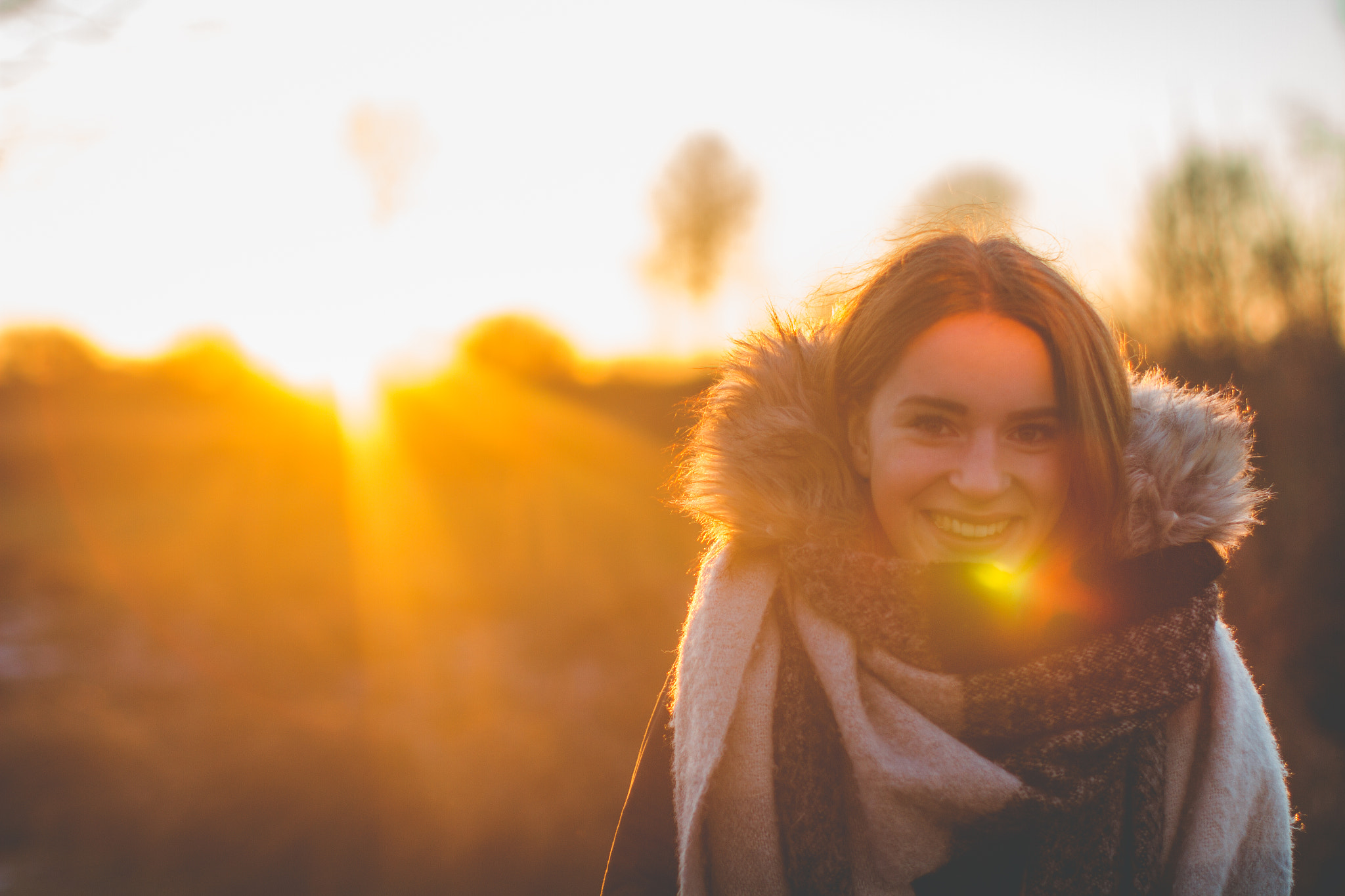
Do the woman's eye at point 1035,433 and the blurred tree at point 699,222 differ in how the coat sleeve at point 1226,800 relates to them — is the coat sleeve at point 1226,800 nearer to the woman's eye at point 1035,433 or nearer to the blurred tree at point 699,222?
the woman's eye at point 1035,433

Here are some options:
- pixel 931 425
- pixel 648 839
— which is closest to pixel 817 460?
pixel 931 425

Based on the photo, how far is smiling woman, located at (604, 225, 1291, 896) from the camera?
1453 mm

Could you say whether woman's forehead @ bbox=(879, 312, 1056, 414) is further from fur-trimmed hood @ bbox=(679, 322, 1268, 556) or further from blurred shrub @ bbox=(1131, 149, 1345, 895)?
blurred shrub @ bbox=(1131, 149, 1345, 895)

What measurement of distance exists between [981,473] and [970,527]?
0.44ft

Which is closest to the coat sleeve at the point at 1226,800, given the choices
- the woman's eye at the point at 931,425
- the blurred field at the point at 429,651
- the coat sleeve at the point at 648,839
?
the woman's eye at the point at 931,425

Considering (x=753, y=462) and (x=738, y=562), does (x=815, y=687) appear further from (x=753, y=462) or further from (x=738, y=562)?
(x=753, y=462)

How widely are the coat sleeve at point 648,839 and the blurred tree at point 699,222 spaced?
23802 millimetres

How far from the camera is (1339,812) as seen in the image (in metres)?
3.50

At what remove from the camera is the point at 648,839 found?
1.68m

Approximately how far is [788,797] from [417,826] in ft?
10.8

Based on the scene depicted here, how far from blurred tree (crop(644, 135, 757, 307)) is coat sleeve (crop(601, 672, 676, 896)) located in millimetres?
23802

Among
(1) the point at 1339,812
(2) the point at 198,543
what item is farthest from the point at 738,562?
(2) the point at 198,543

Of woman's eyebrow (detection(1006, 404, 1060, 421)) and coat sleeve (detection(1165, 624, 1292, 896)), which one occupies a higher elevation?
woman's eyebrow (detection(1006, 404, 1060, 421))

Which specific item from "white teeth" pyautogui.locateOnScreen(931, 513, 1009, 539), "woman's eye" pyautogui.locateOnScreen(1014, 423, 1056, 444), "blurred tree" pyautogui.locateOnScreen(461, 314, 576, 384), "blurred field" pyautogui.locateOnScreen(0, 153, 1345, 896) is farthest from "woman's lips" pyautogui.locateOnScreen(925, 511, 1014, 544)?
"blurred tree" pyautogui.locateOnScreen(461, 314, 576, 384)
